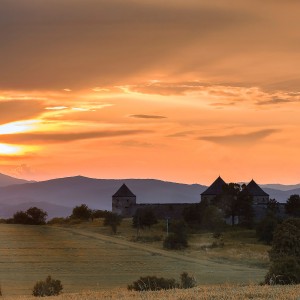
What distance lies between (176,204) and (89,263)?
283 feet

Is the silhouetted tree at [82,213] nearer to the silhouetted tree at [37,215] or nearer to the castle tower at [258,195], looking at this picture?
the silhouetted tree at [37,215]

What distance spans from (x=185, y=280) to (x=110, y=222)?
9015cm

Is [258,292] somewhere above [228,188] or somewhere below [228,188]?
below

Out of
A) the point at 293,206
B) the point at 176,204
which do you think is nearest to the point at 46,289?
the point at 293,206

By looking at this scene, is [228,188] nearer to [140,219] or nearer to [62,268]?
[140,219]

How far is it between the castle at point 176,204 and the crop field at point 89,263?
186ft

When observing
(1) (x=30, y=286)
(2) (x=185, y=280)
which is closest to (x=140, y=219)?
(1) (x=30, y=286)

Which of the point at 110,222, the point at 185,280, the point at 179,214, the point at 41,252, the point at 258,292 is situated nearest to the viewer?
the point at 258,292

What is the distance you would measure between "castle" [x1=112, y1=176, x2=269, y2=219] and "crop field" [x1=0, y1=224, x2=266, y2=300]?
5675 cm

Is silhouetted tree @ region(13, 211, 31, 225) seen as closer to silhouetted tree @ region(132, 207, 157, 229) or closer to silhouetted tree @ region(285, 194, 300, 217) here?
silhouetted tree @ region(132, 207, 157, 229)

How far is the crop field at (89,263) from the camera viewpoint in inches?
2486

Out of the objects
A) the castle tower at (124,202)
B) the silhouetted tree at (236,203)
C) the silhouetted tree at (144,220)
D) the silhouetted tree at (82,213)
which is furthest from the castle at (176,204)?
the silhouetted tree at (144,220)

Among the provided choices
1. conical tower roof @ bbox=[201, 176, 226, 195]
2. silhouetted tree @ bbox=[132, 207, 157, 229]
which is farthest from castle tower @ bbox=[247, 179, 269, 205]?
silhouetted tree @ bbox=[132, 207, 157, 229]

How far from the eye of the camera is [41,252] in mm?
85000
